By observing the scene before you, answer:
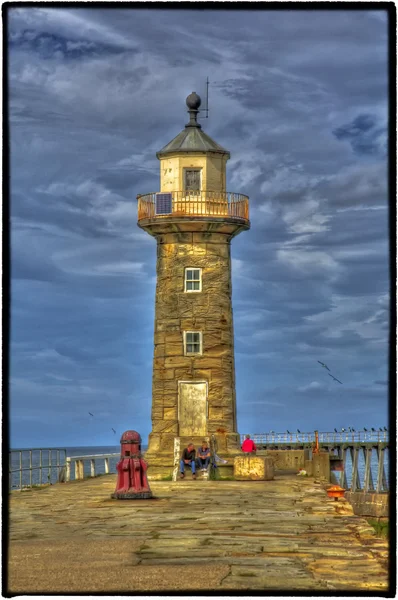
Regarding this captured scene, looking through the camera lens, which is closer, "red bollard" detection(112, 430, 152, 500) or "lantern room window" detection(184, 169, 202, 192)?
"red bollard" detection(112, 430, 152, 500)

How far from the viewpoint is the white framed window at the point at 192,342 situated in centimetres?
3600

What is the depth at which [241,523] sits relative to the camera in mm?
18078

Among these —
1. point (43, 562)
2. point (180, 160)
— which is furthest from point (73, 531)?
point (180, 160)

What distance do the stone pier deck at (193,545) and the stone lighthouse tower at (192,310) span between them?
11.0 meters

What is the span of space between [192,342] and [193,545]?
21.2 meters

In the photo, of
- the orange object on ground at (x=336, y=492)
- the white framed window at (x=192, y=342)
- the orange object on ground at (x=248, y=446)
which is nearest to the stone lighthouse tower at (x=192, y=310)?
the white framed window at (x=192, y=342)

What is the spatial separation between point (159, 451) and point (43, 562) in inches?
895

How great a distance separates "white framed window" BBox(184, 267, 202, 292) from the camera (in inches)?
1430

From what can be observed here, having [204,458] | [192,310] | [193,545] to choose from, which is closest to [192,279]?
[192,310]

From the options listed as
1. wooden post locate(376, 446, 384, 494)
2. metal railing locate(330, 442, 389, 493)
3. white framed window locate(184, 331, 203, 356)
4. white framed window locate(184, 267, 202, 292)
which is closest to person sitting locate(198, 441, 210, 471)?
white framed window locate(184, 331, 203, 356)

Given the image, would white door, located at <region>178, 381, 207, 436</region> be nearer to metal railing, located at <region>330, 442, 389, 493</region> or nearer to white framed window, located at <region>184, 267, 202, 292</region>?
white framed window, located at <region>184, 267, 202, 292</region>

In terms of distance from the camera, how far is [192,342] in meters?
36.1

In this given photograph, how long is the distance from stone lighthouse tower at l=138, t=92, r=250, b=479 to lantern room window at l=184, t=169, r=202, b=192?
3cm

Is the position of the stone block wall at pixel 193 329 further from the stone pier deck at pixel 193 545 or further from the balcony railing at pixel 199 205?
the stone pier deck at pixel 193 545
